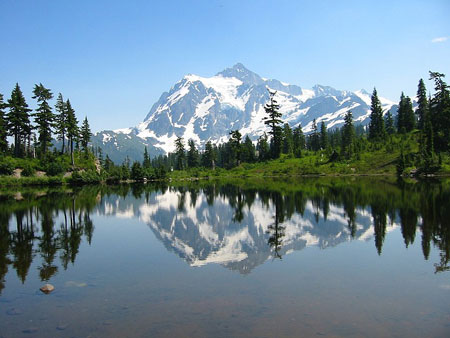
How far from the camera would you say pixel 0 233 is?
81.0 feet

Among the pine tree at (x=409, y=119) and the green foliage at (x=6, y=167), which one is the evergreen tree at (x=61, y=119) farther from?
the pine tree at (x=409, y=119)

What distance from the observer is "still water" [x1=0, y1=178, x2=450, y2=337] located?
32.8 ft

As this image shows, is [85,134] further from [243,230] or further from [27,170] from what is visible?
[243,230]

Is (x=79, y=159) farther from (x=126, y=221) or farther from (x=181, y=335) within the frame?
(x=181, y=335)

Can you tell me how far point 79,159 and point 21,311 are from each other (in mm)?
96571

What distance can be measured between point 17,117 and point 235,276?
90.5 metres

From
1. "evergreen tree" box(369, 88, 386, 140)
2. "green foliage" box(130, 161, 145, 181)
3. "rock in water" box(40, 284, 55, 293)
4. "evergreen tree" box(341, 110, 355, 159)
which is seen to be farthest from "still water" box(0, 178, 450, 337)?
"evergreen tree" box(369, 88, 386, 140)

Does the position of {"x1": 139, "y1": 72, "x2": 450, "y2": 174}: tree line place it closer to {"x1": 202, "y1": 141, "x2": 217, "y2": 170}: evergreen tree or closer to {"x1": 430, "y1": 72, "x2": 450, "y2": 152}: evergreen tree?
{"x1": 430, "y1": 72, "x2": 450, "y2": 152}: evergreen tree

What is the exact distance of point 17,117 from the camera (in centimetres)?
8769

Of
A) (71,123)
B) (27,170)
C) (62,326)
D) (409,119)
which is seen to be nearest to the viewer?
(62,326)

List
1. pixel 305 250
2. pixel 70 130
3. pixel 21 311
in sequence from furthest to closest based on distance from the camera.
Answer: pixel 70 130 < pixel 305 250 < pixel 21 311

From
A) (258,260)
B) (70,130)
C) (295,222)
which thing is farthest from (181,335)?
(70,130)

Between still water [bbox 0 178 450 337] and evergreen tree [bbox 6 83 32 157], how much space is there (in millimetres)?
69037

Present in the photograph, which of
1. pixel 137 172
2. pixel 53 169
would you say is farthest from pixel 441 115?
pixel 53 169
